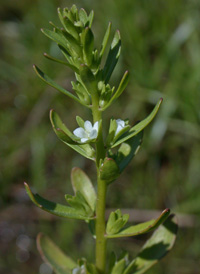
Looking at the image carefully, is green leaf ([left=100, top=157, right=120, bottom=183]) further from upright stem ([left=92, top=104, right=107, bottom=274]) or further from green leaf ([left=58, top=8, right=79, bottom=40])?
green leaf ([left=58, top=8, right=79, bottom=40])

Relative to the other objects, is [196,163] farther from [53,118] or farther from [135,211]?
[53,118]

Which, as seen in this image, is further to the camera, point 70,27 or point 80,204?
point 80,204

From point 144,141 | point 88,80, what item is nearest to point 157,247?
point 88,80

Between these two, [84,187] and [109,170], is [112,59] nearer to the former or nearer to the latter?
[109,170]

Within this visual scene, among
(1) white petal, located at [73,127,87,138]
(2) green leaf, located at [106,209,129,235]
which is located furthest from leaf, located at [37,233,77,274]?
(1) white petal, located at [73,127,87,138]

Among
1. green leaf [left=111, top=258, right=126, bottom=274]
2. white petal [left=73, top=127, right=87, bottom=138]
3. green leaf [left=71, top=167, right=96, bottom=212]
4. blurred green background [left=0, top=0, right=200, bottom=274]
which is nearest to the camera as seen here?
white petal [left=73, top=127, right=87, bottom=138]

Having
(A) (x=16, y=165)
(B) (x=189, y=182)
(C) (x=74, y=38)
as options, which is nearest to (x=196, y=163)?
(B) (x=189, y=182)

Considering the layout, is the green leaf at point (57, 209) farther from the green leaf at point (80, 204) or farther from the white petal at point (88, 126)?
the white petal at point (88, 126)

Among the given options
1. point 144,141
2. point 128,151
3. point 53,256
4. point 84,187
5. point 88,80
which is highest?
point 88,80
